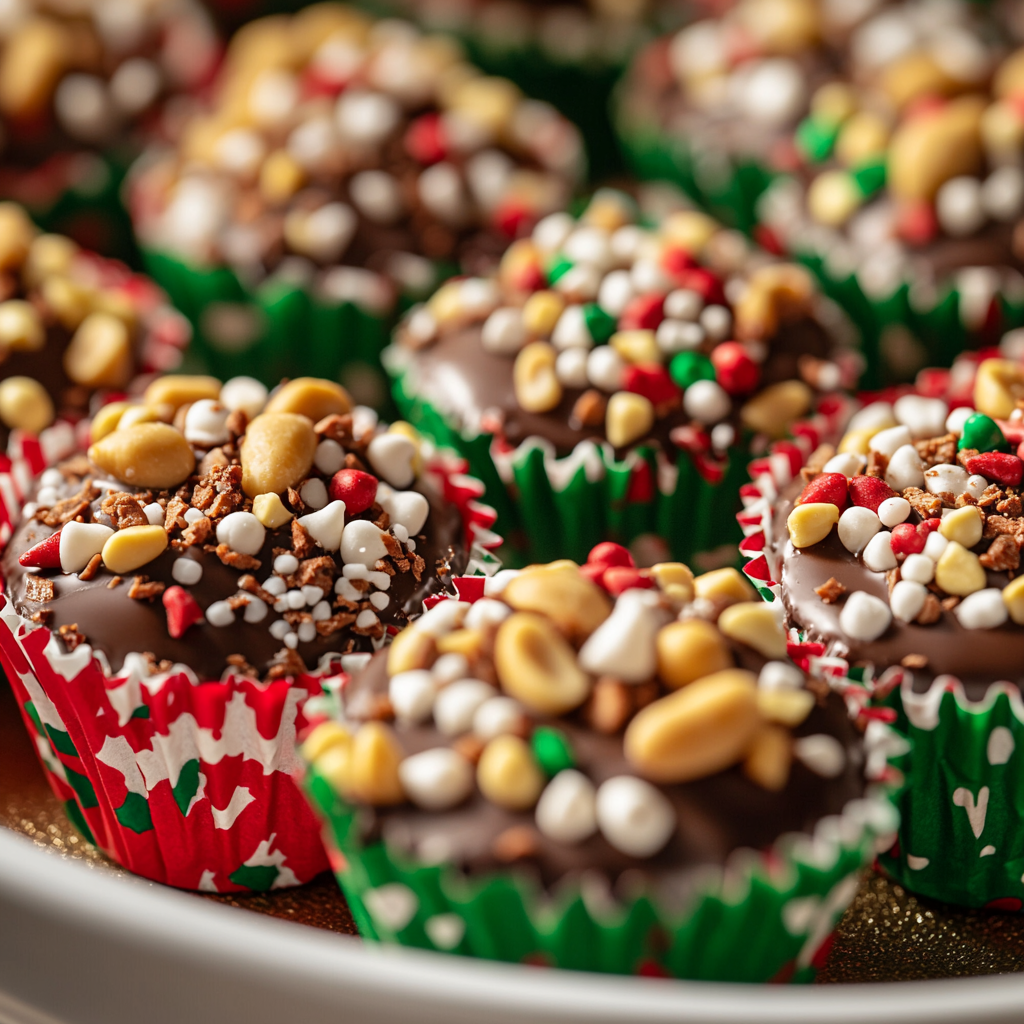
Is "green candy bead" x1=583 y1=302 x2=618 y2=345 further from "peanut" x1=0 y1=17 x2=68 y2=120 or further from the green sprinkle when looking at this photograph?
"peanut" x1=0 y1=17 x2=68 y2=120

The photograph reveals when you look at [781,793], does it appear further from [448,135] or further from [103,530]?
[448,135]

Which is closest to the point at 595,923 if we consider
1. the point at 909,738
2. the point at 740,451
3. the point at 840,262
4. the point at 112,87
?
the point at 909,738

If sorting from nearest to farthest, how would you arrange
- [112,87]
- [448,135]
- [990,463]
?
[990,463] → [448,135] → [112,87]

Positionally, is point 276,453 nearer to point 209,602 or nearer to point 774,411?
point 209,602

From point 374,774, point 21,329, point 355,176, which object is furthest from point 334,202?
point 374,774

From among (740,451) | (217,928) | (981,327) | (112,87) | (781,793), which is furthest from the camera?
(112,87)

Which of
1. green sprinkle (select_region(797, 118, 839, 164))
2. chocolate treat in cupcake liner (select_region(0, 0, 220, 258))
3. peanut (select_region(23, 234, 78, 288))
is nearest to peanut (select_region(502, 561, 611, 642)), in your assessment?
peanut (select_region(23, 234, 78, 288))

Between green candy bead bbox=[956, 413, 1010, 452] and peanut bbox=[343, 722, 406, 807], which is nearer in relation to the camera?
peanut bbox=[343, 722, 406, 807]
